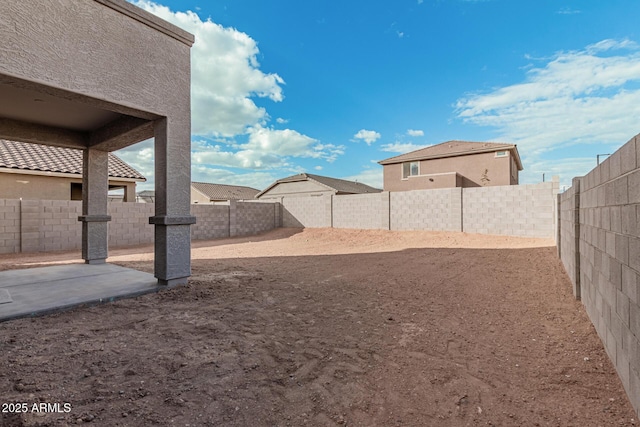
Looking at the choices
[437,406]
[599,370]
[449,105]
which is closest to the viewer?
[437,406]

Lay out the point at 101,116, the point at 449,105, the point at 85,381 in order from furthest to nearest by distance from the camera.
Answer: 1. the point at 449,105
2. the point at 101,116
3. the point at 85,381

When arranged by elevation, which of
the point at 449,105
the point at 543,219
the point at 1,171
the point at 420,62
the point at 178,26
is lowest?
the point at 543,219

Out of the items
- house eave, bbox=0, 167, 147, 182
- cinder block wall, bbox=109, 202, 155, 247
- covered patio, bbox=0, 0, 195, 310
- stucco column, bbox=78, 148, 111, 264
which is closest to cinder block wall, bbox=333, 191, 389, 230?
cinder block wall, bbox=109, 202, 155, 247

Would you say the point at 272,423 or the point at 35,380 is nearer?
the point at 272,423

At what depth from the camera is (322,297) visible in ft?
15.4

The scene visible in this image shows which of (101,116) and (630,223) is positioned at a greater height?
(101,116)

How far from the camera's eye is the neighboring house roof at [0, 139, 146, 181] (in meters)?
12.8

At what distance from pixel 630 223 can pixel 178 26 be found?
5874 mm

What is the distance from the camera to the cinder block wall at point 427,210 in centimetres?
1221

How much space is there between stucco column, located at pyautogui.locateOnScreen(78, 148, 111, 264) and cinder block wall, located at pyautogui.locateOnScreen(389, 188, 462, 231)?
10.7 metres

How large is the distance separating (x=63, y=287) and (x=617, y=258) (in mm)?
6853

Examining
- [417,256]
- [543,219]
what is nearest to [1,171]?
[417,256]

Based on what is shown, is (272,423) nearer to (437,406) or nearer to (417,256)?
(437,406)

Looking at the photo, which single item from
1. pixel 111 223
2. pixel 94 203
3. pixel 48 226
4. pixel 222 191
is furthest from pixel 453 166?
pixel 222 191
